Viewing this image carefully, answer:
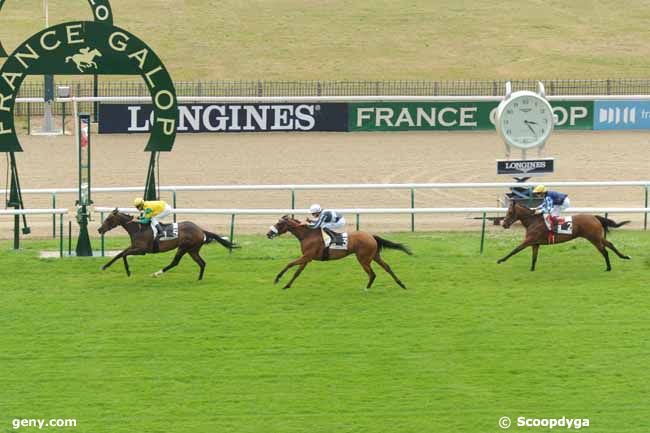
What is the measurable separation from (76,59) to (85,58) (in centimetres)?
12

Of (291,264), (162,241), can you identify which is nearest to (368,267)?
(291,264)

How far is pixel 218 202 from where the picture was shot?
76.1 ft

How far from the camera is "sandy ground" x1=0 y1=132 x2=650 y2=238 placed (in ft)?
75.9

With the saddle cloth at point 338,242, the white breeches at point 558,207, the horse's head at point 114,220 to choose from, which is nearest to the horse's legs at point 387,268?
the saddle cloth at point 338,242

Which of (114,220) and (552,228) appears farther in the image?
(552,228)

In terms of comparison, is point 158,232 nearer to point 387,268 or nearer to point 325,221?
point 325,221

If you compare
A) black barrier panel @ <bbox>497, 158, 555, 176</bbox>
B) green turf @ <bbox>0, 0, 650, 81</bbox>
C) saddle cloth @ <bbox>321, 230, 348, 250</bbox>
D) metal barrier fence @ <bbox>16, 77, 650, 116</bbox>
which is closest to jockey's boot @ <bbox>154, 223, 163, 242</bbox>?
saddle cloth @ <bbox>321, 230, 348, 250</bbox>

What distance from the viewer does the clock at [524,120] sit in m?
21.2

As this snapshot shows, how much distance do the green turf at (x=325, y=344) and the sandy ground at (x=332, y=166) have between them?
3.78m

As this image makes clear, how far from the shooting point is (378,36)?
4572cm

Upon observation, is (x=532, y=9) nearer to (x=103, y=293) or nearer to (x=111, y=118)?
(x=111, y=118)

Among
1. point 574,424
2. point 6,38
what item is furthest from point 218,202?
point 6,38

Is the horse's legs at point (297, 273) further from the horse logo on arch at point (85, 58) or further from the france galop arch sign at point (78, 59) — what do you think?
the horse logo on arch at point (85, 58)

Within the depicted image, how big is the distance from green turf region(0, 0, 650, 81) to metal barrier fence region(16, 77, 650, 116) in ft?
6.09
